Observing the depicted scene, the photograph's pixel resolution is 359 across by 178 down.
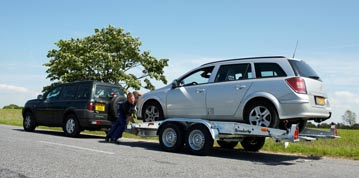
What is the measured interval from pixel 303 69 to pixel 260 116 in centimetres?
139

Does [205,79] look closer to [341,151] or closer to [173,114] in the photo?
[173,114]

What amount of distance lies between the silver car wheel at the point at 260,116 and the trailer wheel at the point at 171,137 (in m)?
1.83

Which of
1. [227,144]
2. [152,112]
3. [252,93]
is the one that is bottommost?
[227,144]

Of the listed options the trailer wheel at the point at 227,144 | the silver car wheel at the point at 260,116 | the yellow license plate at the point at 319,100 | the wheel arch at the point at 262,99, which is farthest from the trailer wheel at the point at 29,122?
the yellow license plate at the point at 319,100

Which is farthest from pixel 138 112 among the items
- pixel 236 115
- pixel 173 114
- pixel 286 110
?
pixel 286 110

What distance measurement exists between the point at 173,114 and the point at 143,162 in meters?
2.87

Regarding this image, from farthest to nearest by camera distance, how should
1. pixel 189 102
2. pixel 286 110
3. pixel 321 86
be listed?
1. pixel 189 102
2. pixel 321 86
3. pixel 286 110

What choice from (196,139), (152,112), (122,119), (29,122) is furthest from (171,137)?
(29,122)

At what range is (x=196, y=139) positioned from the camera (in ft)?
29.4

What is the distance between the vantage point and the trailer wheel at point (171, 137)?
9.22 m

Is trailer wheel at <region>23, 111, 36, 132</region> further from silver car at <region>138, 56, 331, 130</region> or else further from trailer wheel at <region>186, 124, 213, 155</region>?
trailer wheel at <region>186, 124, 213, 155</region>

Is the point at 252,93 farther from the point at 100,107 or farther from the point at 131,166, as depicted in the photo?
the point at 100,107

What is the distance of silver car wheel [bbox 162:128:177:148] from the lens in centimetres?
941

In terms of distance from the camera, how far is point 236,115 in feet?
28.1
